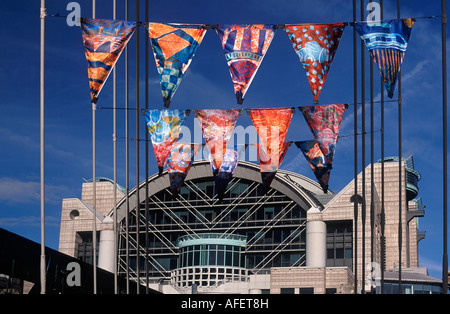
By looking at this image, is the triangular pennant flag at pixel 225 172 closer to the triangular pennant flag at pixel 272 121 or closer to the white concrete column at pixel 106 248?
the triangular pennant flag at pixel 272 121

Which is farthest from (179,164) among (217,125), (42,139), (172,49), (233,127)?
(42,139)

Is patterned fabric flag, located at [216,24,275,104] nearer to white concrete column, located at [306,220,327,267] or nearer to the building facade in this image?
the building facade

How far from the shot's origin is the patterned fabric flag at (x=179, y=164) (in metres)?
31.6

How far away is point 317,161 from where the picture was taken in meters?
30.5

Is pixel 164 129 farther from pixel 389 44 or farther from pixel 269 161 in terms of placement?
pixel 389 44

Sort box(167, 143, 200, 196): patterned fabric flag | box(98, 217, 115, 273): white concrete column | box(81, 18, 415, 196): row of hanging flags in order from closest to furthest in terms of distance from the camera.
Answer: box(81, 18, 415, 196): row of hanging flags, box(167, 143, 200, 196): patterned fabric flag, box(98, 217, 115, 273): white concrete column

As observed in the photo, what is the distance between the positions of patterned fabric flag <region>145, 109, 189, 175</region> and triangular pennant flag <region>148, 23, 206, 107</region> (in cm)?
198

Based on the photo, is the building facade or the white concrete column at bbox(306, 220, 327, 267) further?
the white concrete column at bbox(306, 220, 327, 267)

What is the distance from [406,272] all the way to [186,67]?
50738 mm

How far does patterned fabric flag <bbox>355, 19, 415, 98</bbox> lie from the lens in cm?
2453

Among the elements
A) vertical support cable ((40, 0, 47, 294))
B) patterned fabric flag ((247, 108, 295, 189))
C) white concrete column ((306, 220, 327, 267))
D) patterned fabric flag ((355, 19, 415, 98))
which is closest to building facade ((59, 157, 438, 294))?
white concrete column ((306, 220, 327, 267))

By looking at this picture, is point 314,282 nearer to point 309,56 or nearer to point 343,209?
point 343,209

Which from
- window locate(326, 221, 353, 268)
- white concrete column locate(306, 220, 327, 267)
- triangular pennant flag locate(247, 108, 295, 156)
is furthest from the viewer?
window locate(326, 221, 353, 268)

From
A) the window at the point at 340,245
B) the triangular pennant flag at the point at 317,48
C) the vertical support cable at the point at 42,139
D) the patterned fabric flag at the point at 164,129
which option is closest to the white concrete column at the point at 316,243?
the window at the point at 340,245
